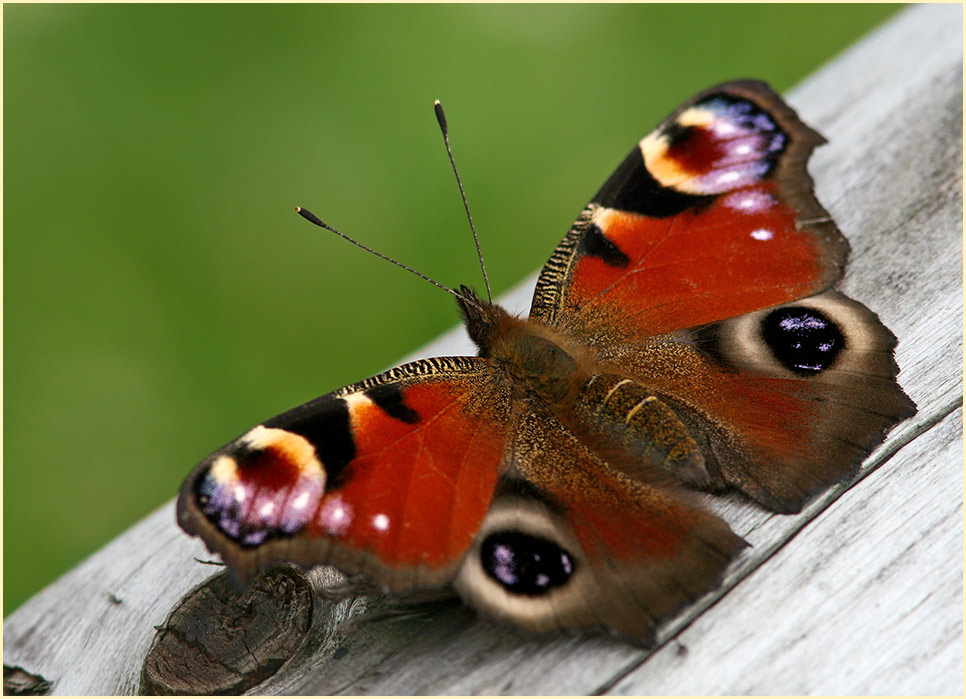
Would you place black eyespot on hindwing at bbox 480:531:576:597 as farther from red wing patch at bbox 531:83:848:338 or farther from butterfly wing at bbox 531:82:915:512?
red wing patch at bbox 531:83:848:338

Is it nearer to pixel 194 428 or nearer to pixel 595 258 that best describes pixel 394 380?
pixel 595 258

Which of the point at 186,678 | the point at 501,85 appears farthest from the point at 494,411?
the point at 501,85

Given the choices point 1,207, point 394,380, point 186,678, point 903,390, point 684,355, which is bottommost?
point 903,390

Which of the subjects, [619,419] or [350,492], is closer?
[350,492]

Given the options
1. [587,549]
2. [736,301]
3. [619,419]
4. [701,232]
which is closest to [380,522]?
[587,549]

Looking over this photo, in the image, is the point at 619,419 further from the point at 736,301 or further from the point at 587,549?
the point at 736,301

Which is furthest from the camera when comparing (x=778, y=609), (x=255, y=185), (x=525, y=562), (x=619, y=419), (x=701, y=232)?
(x=255, y=185)

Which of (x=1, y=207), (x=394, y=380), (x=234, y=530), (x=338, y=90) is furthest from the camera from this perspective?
(x=338, y=90)
